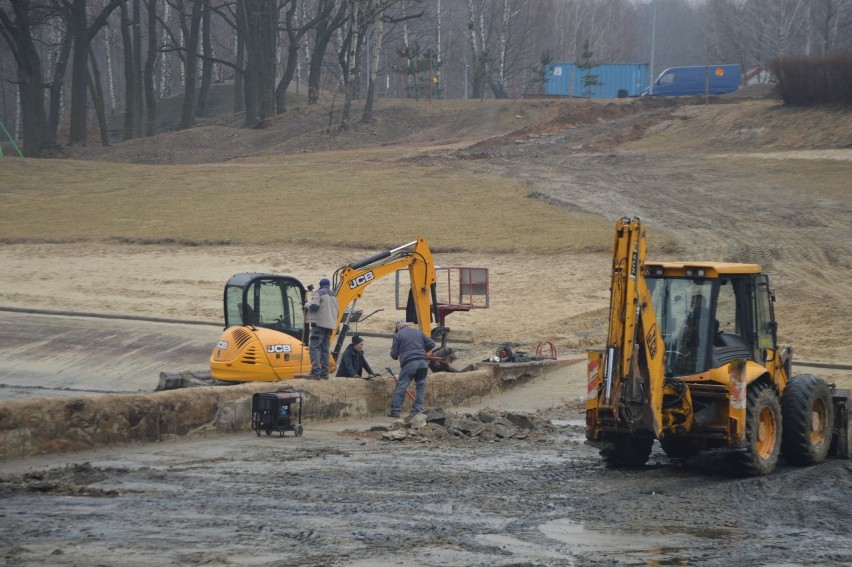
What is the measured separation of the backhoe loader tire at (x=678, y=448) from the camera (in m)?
12.3

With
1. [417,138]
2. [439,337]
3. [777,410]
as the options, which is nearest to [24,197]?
[417,138]

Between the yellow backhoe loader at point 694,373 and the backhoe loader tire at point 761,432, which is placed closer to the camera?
the yellow backhoe loader at point 694,373

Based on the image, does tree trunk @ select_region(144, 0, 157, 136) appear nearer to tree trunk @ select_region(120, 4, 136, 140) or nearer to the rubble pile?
tree trunk @ select_region(120, 4, 136, 140)

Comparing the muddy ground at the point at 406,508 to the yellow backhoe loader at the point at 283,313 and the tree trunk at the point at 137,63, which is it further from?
the tree trunk at the point at 137,63

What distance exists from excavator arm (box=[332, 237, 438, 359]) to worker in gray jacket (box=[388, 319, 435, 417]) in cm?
196

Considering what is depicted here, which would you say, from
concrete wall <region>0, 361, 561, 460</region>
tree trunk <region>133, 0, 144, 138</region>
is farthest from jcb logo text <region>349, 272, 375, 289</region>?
tree trunk <region>133, 0, 144, 138</region>

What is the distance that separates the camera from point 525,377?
67.1ft

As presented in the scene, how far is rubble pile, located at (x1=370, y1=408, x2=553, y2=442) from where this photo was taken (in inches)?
567

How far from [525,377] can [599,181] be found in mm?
20169

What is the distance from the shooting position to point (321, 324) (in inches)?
679

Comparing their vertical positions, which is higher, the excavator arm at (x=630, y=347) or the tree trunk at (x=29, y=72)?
the tree trunk at (x=29, y=72)

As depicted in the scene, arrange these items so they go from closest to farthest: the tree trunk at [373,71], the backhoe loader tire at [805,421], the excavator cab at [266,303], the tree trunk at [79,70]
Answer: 1. the backhoe loader tire at [805,421]
2. the excavator cab at [266,303]
3. the tree trunk at [373,71]
4. the tree trunk at [79,70]

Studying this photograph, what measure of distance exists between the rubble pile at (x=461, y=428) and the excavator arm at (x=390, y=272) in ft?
10.6

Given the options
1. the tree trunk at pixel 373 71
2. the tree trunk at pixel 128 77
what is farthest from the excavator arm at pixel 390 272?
the tree trunk at pixel 128 77
